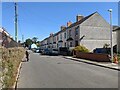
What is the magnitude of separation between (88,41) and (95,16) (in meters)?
5.73

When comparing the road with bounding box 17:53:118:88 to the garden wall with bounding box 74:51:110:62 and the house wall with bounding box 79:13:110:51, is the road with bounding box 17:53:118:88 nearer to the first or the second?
the garden wall with bounding box 74:51:110:62

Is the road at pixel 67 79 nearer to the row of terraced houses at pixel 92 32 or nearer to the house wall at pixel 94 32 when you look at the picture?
the row of terraced houses at pixel 92 32

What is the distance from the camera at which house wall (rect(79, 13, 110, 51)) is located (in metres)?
53.4

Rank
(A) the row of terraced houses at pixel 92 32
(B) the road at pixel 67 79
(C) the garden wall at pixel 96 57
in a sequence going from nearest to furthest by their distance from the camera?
(B) the road at pixel 67 79, (C) the garden wall at pixel 96 57, (A) the row of terraced houses at pixel 92 32

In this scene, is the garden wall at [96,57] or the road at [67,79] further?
the garden wall at [96,57]

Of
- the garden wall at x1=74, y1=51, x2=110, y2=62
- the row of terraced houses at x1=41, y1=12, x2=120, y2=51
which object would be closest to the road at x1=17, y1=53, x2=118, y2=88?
the garden wall at x1=74, y1=51, x2=110, y2=62

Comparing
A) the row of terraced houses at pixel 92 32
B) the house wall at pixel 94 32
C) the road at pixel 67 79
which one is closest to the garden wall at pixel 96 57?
the road at pixel 67 79

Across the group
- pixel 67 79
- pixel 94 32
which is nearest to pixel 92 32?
pixel 94 32

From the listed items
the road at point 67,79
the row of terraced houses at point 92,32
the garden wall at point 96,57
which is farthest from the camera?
the row of terraced houses at point 92,32

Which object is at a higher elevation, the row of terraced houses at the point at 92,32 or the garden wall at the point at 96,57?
the row of terraced houses at the point at 92,32

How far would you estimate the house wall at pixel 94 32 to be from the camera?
53.4m

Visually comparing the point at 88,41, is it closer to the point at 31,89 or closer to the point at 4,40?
the point at 4,40

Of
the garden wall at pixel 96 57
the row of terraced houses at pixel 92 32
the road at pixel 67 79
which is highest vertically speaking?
the row of terraced houses at pixel 92 32

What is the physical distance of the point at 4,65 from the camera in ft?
31.2
